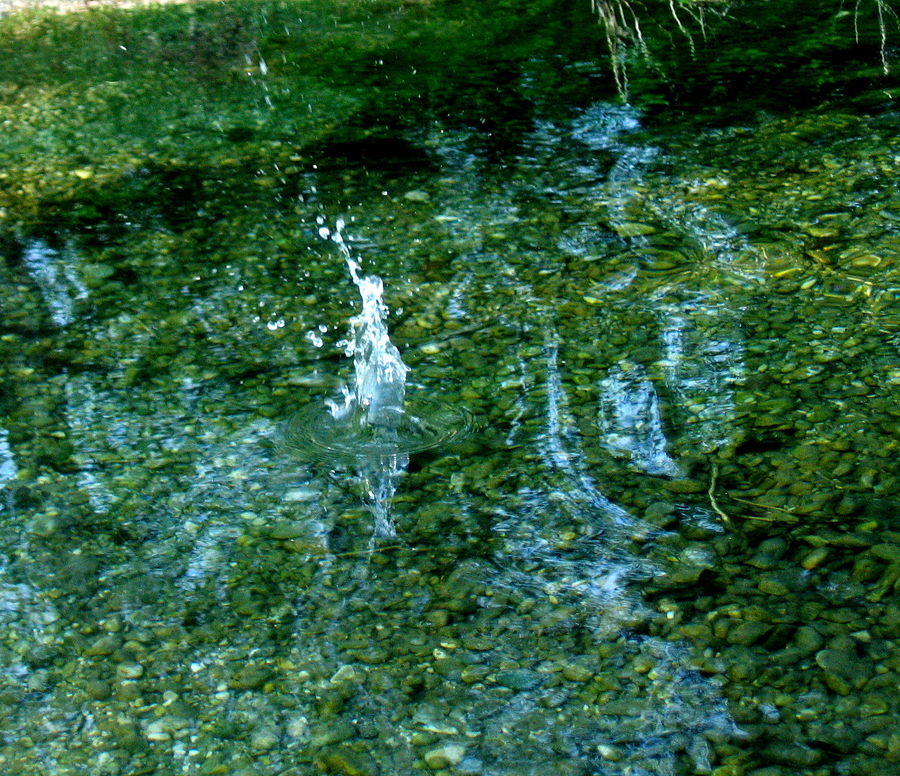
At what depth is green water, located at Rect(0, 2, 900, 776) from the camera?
120 inches

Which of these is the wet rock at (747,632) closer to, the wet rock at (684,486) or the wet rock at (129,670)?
the wet rock at (684,486)

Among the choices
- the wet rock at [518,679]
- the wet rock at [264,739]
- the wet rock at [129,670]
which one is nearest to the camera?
the wet rock at [264,739]

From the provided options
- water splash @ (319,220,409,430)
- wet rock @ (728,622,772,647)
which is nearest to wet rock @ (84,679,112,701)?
water splash @ (319,220,409,430)

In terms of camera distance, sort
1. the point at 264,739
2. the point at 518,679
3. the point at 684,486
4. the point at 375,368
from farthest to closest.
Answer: the point at 375,368, the point at 684,486, the point at 518,679, the point at 264,739

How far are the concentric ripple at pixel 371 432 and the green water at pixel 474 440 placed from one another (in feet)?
0.23

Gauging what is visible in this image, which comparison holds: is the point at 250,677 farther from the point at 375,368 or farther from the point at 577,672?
the point at 375,368

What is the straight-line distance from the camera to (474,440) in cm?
420

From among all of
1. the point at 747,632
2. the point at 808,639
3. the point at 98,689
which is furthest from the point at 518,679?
the point at 98,689

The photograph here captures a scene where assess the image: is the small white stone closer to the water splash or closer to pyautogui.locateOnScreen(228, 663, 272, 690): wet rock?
pyautogui.locateOnScreen(228, 663, 272, 690): wet rock

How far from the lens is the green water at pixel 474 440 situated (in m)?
3.04

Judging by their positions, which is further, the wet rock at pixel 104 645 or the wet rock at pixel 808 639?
the wet rock at pixel 104 645

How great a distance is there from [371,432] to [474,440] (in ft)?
1.35

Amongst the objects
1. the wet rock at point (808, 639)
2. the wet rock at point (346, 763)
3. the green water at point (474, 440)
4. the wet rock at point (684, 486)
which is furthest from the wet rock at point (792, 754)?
the wet rock at point (684, 486)

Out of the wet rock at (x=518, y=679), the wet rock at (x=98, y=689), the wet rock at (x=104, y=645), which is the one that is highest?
the wet rock at (x=104, y=645)
